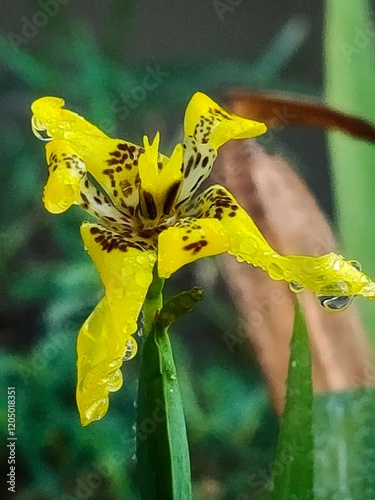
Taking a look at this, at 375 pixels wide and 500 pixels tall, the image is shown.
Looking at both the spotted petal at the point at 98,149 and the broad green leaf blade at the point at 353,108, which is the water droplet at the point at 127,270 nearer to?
the spotted petal at the point at 98,149

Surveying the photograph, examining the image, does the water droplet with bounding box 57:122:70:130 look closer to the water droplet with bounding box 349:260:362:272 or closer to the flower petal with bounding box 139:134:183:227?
the flower petal with bounding box 139:134:183:227

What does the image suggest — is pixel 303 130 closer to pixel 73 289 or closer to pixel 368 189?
pixel 368 189

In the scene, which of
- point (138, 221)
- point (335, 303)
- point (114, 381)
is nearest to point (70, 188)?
point (138, 221)

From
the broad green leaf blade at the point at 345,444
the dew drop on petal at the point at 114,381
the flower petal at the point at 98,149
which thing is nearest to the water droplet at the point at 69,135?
the flower petal at the point at 98,149

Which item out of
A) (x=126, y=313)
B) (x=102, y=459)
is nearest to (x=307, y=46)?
(x=126, y=313)

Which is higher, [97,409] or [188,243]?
[188,243]

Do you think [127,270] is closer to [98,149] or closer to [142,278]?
[142,278]
